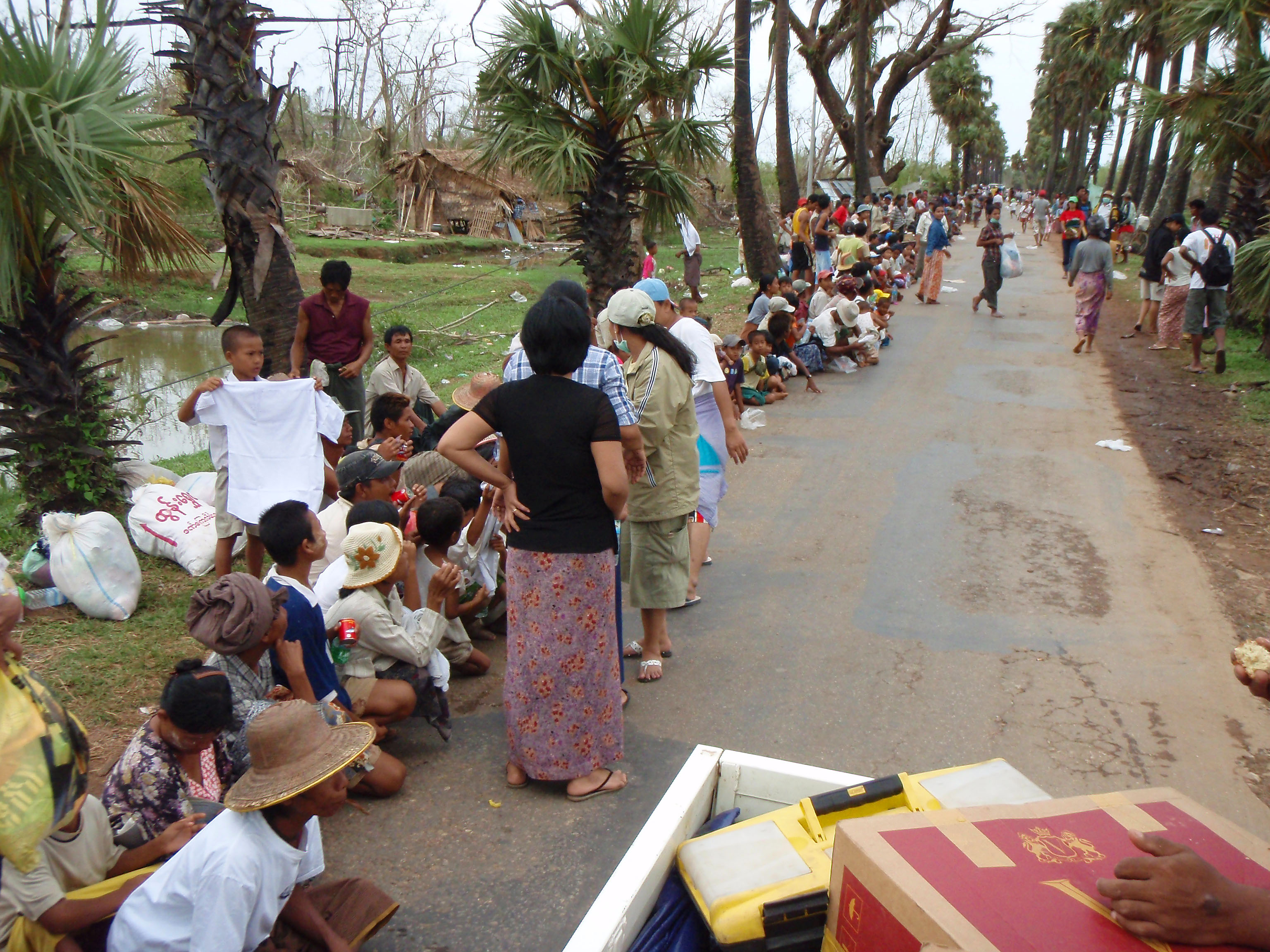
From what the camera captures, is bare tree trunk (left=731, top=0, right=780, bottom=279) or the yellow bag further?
bare tree trunk (left=731, top=0, right=780, bottom=279)

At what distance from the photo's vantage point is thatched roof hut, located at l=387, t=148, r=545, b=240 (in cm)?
2966

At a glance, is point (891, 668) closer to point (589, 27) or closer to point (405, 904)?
point (405, 904)

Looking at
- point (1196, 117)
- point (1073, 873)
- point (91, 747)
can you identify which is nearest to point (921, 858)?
point (1073, 873)

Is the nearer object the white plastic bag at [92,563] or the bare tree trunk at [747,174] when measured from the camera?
the white plastic bag at [92,563]

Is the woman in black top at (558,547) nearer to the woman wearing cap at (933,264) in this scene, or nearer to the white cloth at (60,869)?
the white cloth at (60,869)

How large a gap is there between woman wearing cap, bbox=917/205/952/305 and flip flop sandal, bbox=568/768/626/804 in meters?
14.7

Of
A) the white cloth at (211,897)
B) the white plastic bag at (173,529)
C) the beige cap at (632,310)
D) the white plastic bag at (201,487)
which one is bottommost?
the white plastic bag at (173,529)

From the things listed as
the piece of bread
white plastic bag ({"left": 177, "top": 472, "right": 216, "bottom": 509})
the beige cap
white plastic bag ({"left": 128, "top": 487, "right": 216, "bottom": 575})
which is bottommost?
white plastic bag ({"left": 128, "top": 487, "right": 216, "bottom": 575})

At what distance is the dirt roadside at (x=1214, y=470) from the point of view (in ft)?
17.2

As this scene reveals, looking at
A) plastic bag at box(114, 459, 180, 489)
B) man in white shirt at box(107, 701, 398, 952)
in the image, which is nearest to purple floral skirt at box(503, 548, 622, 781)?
man in white shirt at box(107, 701, 398, 952)

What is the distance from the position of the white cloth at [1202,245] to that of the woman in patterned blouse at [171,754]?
11731mm

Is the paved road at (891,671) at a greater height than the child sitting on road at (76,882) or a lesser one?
lesser

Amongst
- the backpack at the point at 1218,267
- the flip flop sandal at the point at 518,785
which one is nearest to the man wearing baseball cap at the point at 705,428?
the flip flop sandal at the point at 518,785

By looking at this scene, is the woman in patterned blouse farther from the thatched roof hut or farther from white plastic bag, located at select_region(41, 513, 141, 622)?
the thatched roof hut
